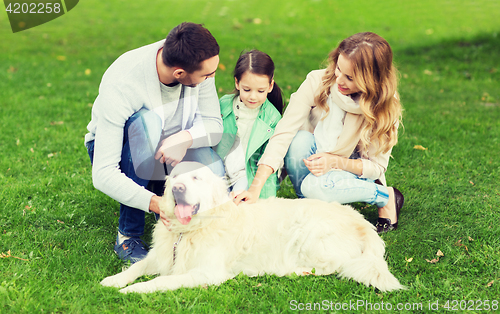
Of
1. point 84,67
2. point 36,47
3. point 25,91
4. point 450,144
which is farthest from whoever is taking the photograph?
point 36,47

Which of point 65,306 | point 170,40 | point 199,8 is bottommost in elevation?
point 199,8

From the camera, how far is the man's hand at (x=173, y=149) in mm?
2971

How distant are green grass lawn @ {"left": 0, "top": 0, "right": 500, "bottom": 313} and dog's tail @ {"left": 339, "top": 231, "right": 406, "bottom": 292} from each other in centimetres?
6

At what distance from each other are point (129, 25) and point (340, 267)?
38.7ft

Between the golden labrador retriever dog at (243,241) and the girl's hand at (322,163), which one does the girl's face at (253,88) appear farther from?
the golden labrador retriever dog at (243,241)

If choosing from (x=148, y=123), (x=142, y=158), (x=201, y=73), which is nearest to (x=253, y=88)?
(x=201, y=73)

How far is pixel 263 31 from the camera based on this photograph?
12.4 metres

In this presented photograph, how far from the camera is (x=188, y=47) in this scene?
2584mm

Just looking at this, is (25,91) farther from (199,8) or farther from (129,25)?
(199,8)

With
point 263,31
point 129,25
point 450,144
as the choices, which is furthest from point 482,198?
point 129,25

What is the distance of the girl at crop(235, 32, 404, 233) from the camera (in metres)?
2.99

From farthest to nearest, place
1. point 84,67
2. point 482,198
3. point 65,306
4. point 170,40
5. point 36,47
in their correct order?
1. point 36,47
2. point 84,67
3. point 482,198
4. point 170,40
5. point 65,306

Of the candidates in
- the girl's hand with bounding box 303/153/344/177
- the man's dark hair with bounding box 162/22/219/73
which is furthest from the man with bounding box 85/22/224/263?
the girl's hand with bounding box 303/153/344/177

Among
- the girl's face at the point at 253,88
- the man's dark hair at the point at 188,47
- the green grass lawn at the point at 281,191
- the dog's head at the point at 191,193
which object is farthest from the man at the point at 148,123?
the green grass lawn at the point at 281,191
